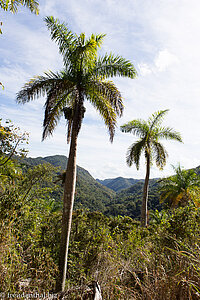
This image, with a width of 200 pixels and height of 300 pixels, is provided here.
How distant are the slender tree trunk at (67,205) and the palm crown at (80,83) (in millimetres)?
818

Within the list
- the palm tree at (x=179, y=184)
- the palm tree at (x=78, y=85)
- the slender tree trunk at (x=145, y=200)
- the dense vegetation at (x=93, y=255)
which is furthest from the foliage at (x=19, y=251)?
the palm tree at (x=179, y=184)

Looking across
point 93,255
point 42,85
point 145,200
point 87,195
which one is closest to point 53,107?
point 42,85

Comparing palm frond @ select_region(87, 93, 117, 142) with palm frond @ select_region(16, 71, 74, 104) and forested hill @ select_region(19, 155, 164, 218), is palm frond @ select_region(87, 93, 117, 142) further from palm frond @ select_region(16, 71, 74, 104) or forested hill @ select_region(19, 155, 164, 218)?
forested hill @ select_region(19, 155, 164, 218)

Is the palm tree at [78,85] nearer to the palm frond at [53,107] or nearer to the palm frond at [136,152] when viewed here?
the palm frond at [53,107]

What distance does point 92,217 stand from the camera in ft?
31.4

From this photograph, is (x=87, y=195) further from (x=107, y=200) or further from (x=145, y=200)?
(x=145, y=200)

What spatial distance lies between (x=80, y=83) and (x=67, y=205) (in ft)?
15.1

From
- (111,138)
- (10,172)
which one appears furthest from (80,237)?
(111,138)

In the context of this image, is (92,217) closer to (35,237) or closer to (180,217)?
(35,237)

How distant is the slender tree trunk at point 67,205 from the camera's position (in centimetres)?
539

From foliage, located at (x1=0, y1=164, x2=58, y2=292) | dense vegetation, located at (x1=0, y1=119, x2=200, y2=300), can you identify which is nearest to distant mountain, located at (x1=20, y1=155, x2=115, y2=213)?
dense vegetation, located at (x1=0, y1=119, x2=200, y2=300)

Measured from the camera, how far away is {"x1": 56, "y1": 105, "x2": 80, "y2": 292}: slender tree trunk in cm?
539

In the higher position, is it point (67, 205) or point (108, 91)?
point (108, 91)

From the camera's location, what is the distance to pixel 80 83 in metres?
6.91
